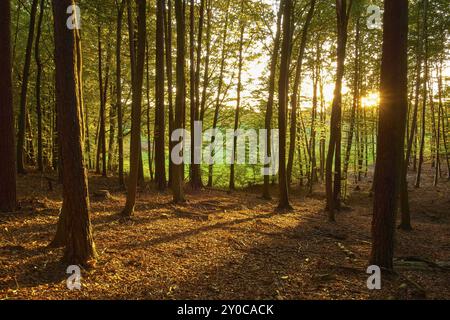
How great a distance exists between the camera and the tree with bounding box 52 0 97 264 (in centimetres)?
595

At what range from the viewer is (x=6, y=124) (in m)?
9.56

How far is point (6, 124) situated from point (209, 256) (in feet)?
24.1

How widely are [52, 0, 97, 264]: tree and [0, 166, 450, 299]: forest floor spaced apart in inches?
28.7

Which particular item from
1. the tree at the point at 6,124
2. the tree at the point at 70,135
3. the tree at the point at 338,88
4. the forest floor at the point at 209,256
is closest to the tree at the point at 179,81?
the forest floor at the point at 209,256

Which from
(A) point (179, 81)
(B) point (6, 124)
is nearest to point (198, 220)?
(A) point (179, 81)

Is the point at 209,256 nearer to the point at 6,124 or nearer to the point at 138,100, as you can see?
the point at 138,100

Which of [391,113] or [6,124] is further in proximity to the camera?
[6,124]

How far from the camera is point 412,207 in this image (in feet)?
61.8

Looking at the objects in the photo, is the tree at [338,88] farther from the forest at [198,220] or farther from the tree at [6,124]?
the tree at [6,124]

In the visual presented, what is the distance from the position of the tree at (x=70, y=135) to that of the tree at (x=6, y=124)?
4.71m

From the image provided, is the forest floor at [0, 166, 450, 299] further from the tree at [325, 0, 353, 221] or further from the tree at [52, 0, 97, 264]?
the tree at [325, 0, 353, 221]

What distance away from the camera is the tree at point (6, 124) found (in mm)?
9484

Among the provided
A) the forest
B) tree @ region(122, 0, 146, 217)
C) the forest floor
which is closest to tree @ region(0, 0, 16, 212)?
the forest

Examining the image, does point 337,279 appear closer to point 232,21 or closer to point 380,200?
point 380,200
